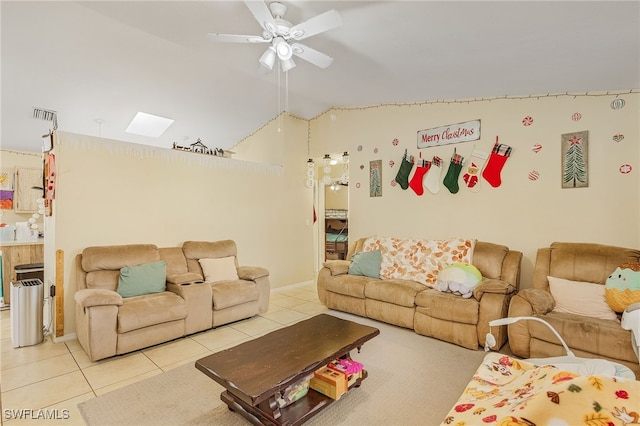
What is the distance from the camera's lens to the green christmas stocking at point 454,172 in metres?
4.01

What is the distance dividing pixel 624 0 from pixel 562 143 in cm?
176

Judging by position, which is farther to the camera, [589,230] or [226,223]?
[226,223]

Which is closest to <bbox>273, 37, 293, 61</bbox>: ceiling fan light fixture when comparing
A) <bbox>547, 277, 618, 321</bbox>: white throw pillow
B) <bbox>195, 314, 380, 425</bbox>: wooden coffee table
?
<bbox>195, 314, 380, 425</bbox>: wooden coffee table

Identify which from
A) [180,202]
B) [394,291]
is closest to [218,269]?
[180,202]

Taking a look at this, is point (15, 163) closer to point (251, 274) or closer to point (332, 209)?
point (251, 274)

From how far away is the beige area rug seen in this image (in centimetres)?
197

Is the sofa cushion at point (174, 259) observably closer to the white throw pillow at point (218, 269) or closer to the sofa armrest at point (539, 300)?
the white throw pillow at point (218, 269)

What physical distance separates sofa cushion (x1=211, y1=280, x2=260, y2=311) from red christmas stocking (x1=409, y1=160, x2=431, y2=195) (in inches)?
101

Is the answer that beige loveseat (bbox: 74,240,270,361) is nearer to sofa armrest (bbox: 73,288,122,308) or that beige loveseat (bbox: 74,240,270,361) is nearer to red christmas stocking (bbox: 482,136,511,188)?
sofa armrest (bbox: 73,288,122,308)

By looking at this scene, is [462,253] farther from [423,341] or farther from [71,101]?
[71,101]

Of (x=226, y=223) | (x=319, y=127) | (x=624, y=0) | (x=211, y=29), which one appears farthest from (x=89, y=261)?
(x=624, y=0)

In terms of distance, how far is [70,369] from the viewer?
2568mm

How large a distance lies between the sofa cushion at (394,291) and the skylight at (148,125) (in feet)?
13.2

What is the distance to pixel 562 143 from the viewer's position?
11.0ft
